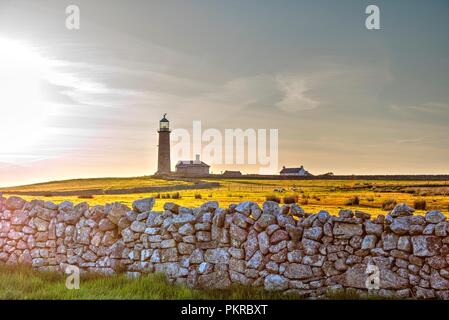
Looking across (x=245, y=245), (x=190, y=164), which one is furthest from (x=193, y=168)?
(x=245, y=245)

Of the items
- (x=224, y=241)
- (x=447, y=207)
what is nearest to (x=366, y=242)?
(x=224, y=241)

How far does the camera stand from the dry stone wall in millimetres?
9078

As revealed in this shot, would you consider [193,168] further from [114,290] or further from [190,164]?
[114,290]

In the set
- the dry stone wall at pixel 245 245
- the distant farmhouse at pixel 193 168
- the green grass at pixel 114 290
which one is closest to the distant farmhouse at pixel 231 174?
the distant farmhouse at pixel 193 168

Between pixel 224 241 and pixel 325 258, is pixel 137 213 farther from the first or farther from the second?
pixel 325 258

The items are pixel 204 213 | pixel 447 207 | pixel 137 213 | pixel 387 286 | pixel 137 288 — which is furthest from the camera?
pixel 447 207

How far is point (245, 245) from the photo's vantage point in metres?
10.1

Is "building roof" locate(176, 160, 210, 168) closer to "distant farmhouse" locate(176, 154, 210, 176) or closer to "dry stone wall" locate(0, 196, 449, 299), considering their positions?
"distant farmhouse" locate(176, 154, 210, 176)

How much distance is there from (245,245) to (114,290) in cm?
274

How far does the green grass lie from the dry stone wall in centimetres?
30

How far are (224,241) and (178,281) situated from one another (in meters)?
1.31

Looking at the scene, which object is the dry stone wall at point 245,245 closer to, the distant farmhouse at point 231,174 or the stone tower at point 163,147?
the distant farmhouse at point 231,174
